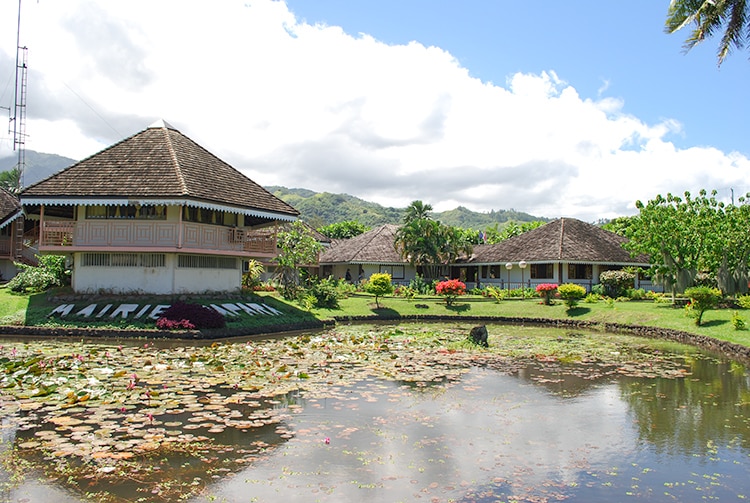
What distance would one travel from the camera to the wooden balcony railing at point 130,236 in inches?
837

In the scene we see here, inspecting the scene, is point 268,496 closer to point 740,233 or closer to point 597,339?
point 597,339

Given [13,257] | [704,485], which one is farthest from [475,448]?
[13,257]

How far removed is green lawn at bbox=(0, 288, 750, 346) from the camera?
19.4m

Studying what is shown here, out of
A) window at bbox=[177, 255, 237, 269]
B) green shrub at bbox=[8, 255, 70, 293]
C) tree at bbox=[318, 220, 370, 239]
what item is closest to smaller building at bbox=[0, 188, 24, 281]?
green shrub at bbox=[8, 255, 70, 293]

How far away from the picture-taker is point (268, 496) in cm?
567

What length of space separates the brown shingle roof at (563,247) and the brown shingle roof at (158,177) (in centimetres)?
1803

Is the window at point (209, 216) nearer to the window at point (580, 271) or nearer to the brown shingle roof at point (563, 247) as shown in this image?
the brown shingle roof at point (563, 247)

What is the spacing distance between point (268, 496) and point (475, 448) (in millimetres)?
2842

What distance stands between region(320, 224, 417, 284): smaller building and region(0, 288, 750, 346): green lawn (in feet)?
29.1

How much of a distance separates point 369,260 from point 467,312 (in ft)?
45.6

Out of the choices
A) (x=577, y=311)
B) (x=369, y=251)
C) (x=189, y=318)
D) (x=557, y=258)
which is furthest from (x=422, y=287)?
(x=189, y=318)

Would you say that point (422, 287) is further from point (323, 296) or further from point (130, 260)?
point (130, 260)

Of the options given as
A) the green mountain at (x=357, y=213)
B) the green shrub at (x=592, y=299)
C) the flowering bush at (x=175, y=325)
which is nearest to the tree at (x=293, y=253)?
the flowering bush at (x=175, y=325)

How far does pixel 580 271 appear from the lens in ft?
121
